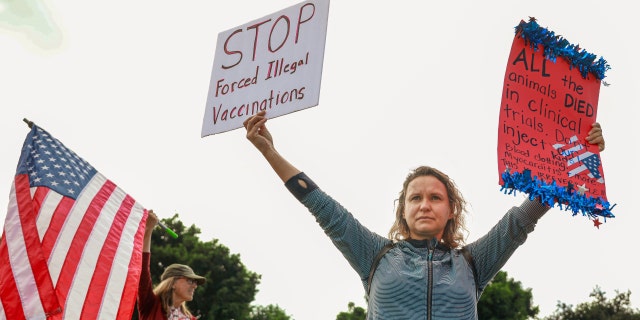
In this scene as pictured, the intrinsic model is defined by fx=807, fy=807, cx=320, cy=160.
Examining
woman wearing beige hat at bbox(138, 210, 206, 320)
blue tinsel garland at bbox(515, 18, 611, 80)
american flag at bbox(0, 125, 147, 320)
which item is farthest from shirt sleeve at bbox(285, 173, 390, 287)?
woman wearing beige hat at bbox(138, 210, 206, 320)

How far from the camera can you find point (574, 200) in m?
3.21

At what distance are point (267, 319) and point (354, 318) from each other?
7035mm

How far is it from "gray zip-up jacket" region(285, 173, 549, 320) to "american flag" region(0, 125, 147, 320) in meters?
2.40

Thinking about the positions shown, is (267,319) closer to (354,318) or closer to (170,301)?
(354,318)

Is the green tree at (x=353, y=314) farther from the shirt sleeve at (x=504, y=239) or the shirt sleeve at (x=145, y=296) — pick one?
the shirt sleeve at (x=504, y=239)

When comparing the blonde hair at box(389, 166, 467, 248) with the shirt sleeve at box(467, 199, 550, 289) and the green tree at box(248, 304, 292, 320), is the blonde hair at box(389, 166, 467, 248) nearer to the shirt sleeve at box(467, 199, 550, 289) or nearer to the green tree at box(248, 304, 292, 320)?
the shirt sleeve at box(467, 199, 550, 289)

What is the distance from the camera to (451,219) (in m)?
3.17

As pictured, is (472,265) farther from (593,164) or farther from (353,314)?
(353,314)

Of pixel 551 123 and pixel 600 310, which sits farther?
pixel 600 310

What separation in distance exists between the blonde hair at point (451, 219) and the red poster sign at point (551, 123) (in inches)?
8.4

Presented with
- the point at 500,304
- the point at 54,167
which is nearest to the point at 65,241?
the point at 54,167

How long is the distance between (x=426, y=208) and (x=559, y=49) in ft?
3.74

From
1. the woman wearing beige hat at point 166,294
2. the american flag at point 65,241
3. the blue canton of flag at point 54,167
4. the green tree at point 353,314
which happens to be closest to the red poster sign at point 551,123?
the american flag at point 65,241

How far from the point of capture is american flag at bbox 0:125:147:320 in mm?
4816
